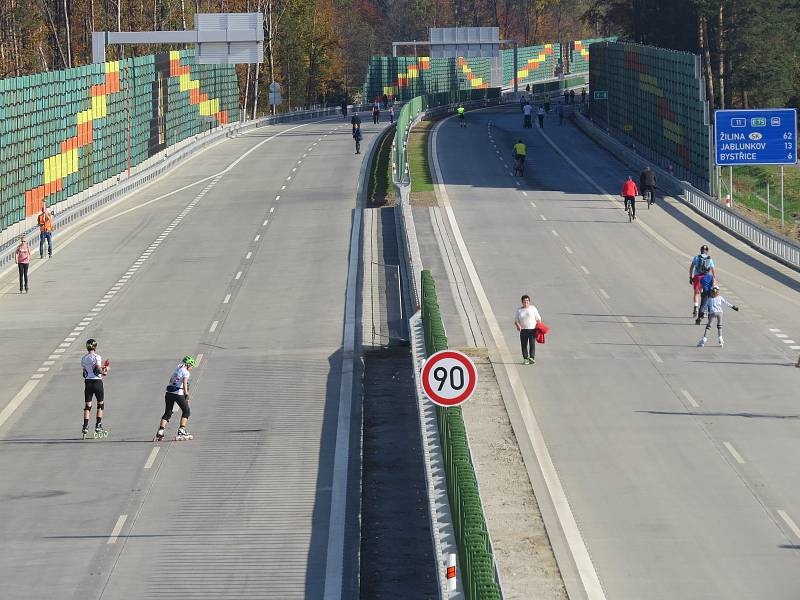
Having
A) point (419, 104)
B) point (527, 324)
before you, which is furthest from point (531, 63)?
point (527, 324)

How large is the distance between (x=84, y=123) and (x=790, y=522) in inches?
1587

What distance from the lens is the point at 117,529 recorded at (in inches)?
730

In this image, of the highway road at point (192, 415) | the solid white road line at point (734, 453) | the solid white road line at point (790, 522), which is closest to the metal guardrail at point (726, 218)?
the highway road at point (192, 415)

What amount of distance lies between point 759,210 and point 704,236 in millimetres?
26884

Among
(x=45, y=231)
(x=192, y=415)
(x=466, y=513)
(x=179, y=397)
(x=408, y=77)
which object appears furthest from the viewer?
(x=408, y=77)

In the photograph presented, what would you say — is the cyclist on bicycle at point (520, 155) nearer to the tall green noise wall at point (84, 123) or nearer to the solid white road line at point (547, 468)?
the tall green noise wall at point (84, 123)

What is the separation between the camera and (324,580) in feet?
54.7

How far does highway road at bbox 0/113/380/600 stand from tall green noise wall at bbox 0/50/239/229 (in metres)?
2.18

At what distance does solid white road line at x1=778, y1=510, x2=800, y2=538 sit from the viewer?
1792 centimetres

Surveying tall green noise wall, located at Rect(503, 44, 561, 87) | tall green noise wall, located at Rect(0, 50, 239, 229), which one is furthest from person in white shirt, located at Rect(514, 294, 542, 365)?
tall green noise wall, located at Rect(503, 44, 561, 87)

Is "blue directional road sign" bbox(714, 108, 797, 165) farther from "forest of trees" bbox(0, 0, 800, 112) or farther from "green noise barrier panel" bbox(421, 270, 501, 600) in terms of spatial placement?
"forest of trees" bbox(0, 0, 800, 112)

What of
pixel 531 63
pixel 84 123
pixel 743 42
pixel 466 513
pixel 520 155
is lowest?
pixel 466 513

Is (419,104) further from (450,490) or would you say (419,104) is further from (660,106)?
(450,490)

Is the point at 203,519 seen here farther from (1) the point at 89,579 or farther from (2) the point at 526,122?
(2) the point at 526,122
